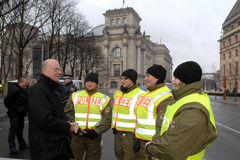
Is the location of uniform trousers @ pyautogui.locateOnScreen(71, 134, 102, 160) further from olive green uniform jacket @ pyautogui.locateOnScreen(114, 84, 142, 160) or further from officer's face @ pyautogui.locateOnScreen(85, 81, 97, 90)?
officer's face @ pyautogui.locateOnScreen(85, 81, 97, 90)

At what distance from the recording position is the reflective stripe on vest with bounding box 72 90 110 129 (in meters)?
3.84

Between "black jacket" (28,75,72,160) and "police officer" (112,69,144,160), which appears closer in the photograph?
"black jacket" (28,75,72,160)

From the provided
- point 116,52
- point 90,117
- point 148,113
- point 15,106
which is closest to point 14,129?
point 15,106

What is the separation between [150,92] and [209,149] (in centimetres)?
Result: 394

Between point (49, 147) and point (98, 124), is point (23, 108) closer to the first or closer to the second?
point (98, 124)

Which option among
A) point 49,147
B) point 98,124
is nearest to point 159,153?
point 49,147

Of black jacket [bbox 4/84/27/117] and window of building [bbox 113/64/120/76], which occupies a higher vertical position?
window of building [bbox 113/64/120/76]

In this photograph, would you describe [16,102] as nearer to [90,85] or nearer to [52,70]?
[90,85]

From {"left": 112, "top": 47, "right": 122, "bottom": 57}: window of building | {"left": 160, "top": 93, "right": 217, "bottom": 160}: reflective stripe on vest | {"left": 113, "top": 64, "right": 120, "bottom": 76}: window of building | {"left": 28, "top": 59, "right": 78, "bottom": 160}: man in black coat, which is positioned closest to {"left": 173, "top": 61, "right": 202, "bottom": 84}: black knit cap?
{"left": 160, "top": 93, "right": 217, "bottom": 160}: reflective stripe on vest

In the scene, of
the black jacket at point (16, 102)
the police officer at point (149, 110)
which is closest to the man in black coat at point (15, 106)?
the black jacket at point (16, 102)

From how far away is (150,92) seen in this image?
3.44m

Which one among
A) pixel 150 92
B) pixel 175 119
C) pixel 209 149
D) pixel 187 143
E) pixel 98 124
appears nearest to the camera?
pixel 187 143

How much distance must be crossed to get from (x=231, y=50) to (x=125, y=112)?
52022 mm

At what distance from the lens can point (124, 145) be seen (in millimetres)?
3621
